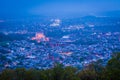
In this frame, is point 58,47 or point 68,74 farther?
point 58,47

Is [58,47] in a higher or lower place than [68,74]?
higher

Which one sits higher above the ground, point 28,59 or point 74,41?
point 74,41

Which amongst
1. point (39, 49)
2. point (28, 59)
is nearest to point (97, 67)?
point (28, 59)

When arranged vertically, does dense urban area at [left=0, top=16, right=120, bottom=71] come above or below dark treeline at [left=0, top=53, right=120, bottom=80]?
above

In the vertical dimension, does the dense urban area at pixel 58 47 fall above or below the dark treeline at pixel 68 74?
above

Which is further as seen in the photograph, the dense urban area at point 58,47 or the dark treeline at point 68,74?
the dense urban area at point 58,47

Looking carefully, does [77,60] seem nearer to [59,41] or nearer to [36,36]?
[59,41]

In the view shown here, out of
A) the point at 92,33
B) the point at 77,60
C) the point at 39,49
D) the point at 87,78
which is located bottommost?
the point at 87,78

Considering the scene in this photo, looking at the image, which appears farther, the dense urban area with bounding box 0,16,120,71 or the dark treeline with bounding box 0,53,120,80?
the dense urban area with bounding box 0,16,120,71

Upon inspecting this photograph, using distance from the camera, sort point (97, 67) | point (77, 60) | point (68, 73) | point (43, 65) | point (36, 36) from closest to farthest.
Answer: point (68, 73) < point (97, 67) < point (43, 65) < point (77, 60) < point (36, 36)

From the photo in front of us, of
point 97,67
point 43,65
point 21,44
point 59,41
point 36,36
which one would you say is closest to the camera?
point 97,67

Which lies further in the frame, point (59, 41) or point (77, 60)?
point (59, 41)
